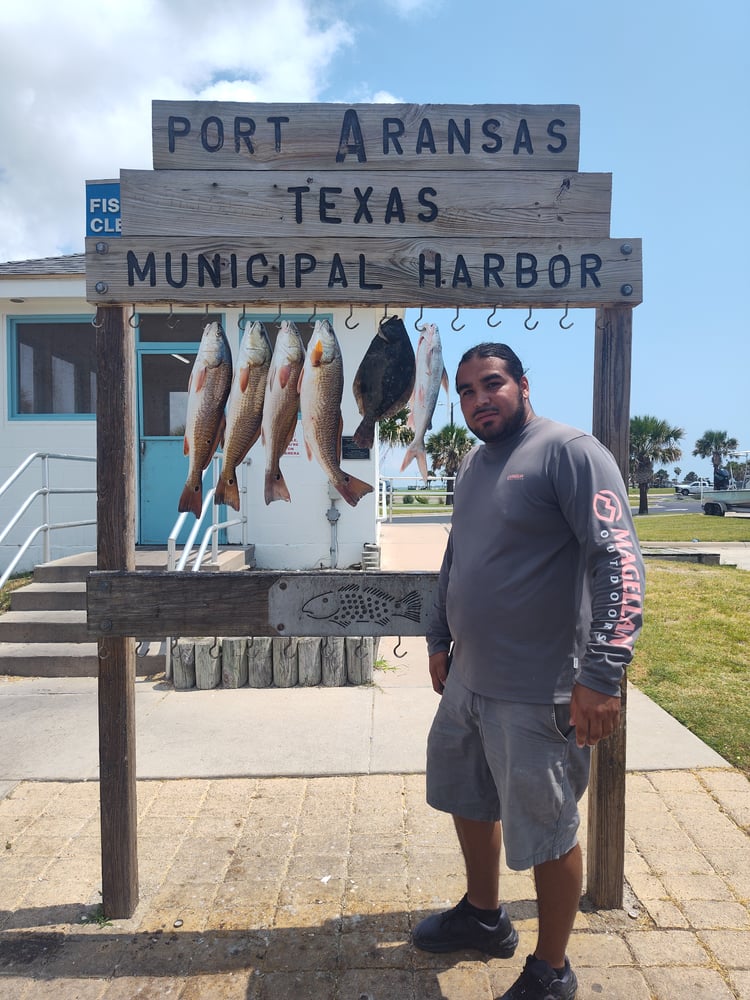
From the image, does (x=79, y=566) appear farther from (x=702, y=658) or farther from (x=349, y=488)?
(x=702, y=658)

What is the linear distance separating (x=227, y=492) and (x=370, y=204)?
3.92 ft

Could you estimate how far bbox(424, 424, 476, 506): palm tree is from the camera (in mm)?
3216

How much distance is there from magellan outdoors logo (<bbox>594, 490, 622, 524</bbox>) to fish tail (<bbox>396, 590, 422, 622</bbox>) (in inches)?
34.7

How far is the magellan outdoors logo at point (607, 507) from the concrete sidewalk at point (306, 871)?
60.3 inches

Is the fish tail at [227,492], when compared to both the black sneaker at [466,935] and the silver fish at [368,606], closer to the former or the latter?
the silver fish at [368,606]

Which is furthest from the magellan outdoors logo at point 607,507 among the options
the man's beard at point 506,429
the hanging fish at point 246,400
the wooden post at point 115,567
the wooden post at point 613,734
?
the wooden post at point 115,567

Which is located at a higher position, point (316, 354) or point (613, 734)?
point (316, 354)

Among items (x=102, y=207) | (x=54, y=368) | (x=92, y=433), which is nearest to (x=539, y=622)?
(x=102, y=207)

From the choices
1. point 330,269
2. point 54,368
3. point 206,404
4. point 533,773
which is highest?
point 54,368

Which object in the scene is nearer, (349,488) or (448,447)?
(349,488)

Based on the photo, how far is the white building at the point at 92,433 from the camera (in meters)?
7.93

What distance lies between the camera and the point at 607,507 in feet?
6.48

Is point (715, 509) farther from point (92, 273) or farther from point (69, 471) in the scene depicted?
point (92, 273)

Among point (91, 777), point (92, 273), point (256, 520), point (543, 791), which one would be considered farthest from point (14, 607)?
point (543, 791)
